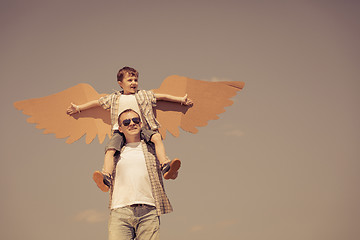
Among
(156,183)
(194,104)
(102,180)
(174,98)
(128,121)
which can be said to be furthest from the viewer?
(194,104)

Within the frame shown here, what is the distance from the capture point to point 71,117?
13.5 feet

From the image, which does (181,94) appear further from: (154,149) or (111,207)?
(111,207)

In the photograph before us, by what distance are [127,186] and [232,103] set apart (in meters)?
1.29

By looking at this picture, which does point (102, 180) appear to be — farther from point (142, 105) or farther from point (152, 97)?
point (152, 97)

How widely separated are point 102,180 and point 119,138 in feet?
1.38

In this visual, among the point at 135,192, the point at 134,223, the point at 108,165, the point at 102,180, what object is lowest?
the point at 134,223

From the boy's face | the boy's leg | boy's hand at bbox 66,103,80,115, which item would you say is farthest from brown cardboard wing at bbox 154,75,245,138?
boy's hand at bbox 66,103,80,115

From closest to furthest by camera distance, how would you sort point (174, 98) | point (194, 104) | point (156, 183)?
1. point (156, 183)
2. point (174, 98)
3. point (194, 104)

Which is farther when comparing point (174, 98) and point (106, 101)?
point (174, 98)

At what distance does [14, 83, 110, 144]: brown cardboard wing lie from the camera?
4090 millimetres

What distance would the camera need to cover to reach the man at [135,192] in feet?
11.1

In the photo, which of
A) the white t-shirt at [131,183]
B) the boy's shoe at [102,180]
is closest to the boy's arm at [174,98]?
the white t-shirt at [131,183]

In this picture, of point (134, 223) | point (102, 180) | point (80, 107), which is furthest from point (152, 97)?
point (134, 223)

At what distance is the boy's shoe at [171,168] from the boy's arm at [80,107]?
36.5 inches
